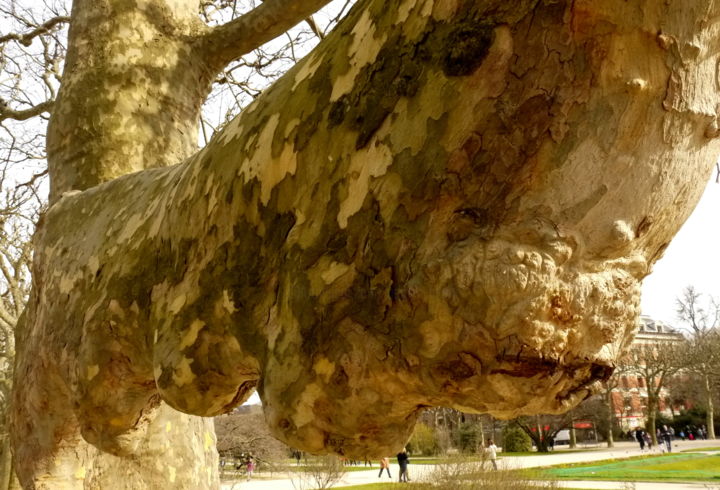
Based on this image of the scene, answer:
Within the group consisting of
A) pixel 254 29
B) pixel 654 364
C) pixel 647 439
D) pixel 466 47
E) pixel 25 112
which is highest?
pixel 25 112

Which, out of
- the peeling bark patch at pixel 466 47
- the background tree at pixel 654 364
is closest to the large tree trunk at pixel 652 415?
the background tree at pixel 654 364

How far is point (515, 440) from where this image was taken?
3434cm

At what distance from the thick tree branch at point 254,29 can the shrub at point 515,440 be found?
3394cm

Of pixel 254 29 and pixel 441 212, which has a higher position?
pixel 254 29

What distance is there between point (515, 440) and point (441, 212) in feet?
118

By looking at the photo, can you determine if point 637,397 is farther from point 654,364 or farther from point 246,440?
point 246,440

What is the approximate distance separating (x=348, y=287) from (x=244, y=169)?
0.57m

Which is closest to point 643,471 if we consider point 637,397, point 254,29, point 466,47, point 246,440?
point 246,440

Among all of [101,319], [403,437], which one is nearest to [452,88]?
[403,437]

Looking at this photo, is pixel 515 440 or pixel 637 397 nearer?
pixel 515 440

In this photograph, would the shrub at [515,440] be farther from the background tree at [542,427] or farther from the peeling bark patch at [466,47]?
the peeling bark patch at [466,47]

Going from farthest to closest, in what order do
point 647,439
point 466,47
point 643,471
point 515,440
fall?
point 515,440 → point 647,439 → point 643,471 → point 466,47

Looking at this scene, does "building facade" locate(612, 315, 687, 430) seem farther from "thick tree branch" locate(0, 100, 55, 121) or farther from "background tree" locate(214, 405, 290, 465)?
"thick tree branch" locate(0, 100, 55, 121)

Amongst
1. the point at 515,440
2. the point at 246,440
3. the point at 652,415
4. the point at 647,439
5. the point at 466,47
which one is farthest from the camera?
the point at 515,440
